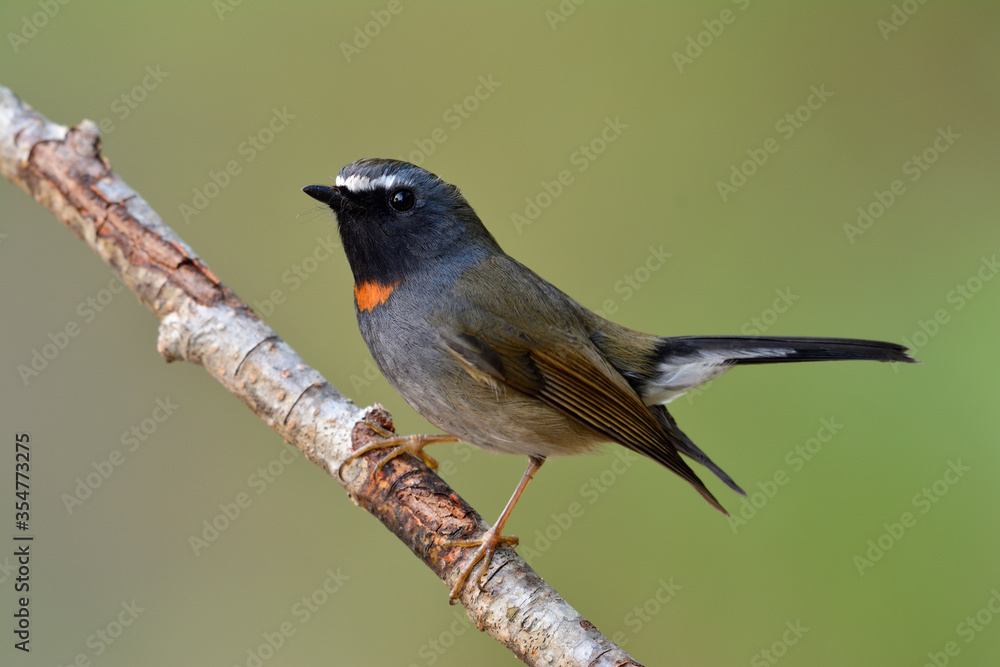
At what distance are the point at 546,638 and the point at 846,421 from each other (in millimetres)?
2078

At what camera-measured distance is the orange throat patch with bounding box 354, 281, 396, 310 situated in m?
3.48

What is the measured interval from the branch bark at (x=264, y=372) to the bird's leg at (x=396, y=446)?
0.03 meters

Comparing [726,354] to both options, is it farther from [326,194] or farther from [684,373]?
[326,194]

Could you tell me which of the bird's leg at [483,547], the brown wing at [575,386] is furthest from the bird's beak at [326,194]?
the bird's leg at [483,547]

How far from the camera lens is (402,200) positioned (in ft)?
11.3

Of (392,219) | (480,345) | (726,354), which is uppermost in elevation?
(726,354)

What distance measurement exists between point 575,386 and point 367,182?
124 cm
